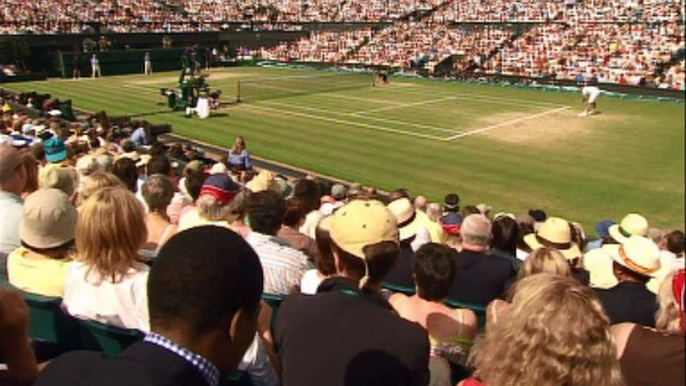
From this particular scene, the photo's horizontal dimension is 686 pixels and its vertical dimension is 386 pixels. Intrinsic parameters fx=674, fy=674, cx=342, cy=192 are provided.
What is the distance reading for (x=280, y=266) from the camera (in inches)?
204

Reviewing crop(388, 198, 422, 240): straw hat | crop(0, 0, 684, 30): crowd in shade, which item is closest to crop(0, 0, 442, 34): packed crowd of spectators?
crop(0, 0, 684, 30): crowd in shade

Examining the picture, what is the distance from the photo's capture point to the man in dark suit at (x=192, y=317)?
7.17 feet

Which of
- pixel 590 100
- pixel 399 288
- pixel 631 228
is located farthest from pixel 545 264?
pixel 590 100

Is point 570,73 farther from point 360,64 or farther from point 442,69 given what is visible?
point 360,64

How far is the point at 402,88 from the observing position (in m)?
37.8

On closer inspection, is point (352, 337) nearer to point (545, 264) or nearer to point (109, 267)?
point (109, 267)

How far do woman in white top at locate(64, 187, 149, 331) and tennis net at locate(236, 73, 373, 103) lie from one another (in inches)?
1117

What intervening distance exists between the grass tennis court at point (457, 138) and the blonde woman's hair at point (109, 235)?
26.3 feet

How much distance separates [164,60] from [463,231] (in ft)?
150

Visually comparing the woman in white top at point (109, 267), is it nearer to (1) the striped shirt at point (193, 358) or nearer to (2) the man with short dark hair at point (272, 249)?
(2) the man with short dark hair at point (272, 249)

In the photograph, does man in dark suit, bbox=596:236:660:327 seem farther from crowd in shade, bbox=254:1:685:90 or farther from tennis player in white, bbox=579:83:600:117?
crowd in shade, bbox=254:1:685:90

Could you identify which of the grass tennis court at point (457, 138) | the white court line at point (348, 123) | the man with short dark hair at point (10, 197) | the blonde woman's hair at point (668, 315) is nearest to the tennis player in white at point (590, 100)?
the grass tennis court at point (457, 138)

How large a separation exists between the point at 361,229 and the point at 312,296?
565 millimetres

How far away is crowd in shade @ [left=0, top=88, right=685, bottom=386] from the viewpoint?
2.26 m
